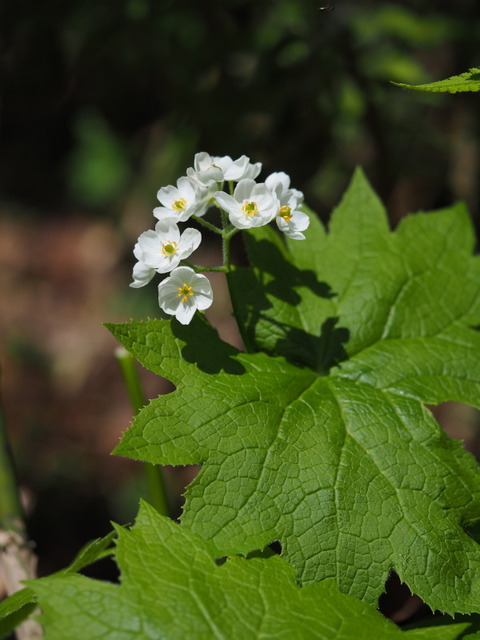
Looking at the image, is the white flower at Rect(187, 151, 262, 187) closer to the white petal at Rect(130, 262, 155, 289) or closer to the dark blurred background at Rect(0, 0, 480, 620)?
the white petal at Rect(130, 262, 155, 289)

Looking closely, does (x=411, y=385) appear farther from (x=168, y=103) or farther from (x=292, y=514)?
(x=168, y=103)

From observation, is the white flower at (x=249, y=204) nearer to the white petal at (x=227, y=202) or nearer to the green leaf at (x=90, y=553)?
the white petal at (x=227, y=202)

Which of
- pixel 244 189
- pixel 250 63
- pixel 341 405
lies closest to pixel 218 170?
pixel 244 189

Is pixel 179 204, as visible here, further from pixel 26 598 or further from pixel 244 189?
pixel 26 598

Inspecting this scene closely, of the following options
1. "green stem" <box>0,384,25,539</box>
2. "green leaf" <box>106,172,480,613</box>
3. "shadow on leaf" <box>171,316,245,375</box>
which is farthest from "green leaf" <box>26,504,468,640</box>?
"green stem" <box>0,384,25,539</box>

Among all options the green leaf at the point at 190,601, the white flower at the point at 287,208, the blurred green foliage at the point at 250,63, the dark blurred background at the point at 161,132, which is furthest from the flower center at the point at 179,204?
the blurred green foliage at the point at 250,63
